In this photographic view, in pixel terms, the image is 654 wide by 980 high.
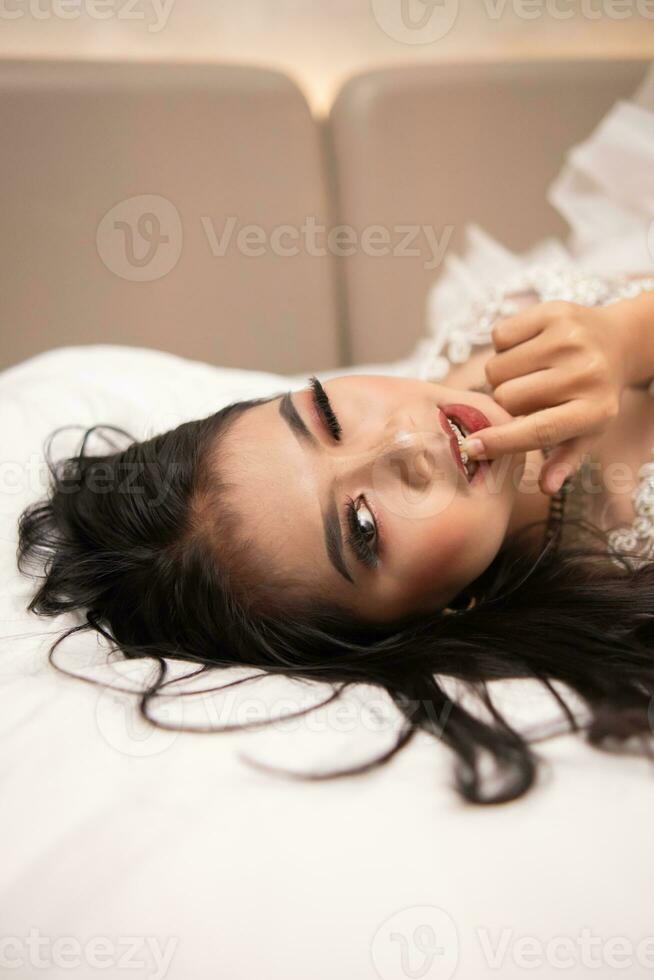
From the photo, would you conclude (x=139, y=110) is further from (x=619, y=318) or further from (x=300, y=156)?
(x=619, y=318)

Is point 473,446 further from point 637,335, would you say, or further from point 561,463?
point 637,335

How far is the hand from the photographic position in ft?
3.02

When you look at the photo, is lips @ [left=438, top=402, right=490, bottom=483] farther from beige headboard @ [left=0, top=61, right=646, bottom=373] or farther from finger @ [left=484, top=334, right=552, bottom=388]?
beige headboard @ [left=0, top=61, right=646, bottom=373]

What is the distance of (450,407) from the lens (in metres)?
0.98

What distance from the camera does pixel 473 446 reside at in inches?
35.5

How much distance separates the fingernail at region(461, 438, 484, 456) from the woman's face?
0.05ft

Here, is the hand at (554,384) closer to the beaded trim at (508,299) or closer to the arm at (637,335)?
the arm at (637,335)

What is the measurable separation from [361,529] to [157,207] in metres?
0.98

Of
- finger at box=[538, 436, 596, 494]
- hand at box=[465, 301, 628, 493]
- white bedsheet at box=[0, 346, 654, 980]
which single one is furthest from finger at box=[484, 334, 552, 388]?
white bedsheet at box=[0, 346, 654, 980]

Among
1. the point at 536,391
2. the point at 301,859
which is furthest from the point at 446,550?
the point at 301,859

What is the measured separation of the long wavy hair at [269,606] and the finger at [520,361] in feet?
0.76

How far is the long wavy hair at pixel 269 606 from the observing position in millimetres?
768

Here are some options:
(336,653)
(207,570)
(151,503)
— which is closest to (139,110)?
(151,503)

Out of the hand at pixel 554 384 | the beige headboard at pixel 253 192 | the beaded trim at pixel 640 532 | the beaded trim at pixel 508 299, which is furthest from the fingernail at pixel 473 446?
the beige headboard at pixel 253 192
